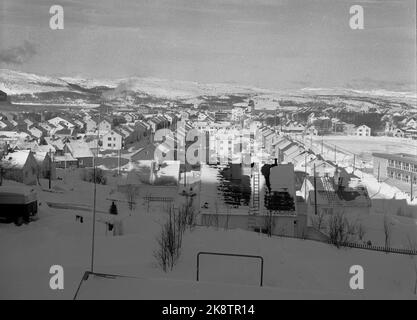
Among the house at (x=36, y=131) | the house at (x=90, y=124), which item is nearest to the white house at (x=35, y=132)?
the house at (x=36, y=131)

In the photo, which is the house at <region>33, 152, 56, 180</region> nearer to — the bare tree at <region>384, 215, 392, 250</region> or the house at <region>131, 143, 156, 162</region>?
the house at <region>131, 143, 156, 162</region>

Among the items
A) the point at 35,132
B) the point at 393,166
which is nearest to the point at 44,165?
the point at 35,132

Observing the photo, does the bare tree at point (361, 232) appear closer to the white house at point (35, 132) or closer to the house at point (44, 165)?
the house at point (44, 165)

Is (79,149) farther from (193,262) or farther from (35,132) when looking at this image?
(193,262)

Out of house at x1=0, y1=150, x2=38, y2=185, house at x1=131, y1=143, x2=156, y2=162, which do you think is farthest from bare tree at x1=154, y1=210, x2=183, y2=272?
house at x1=131, y1=143, x2=156, y2=162
